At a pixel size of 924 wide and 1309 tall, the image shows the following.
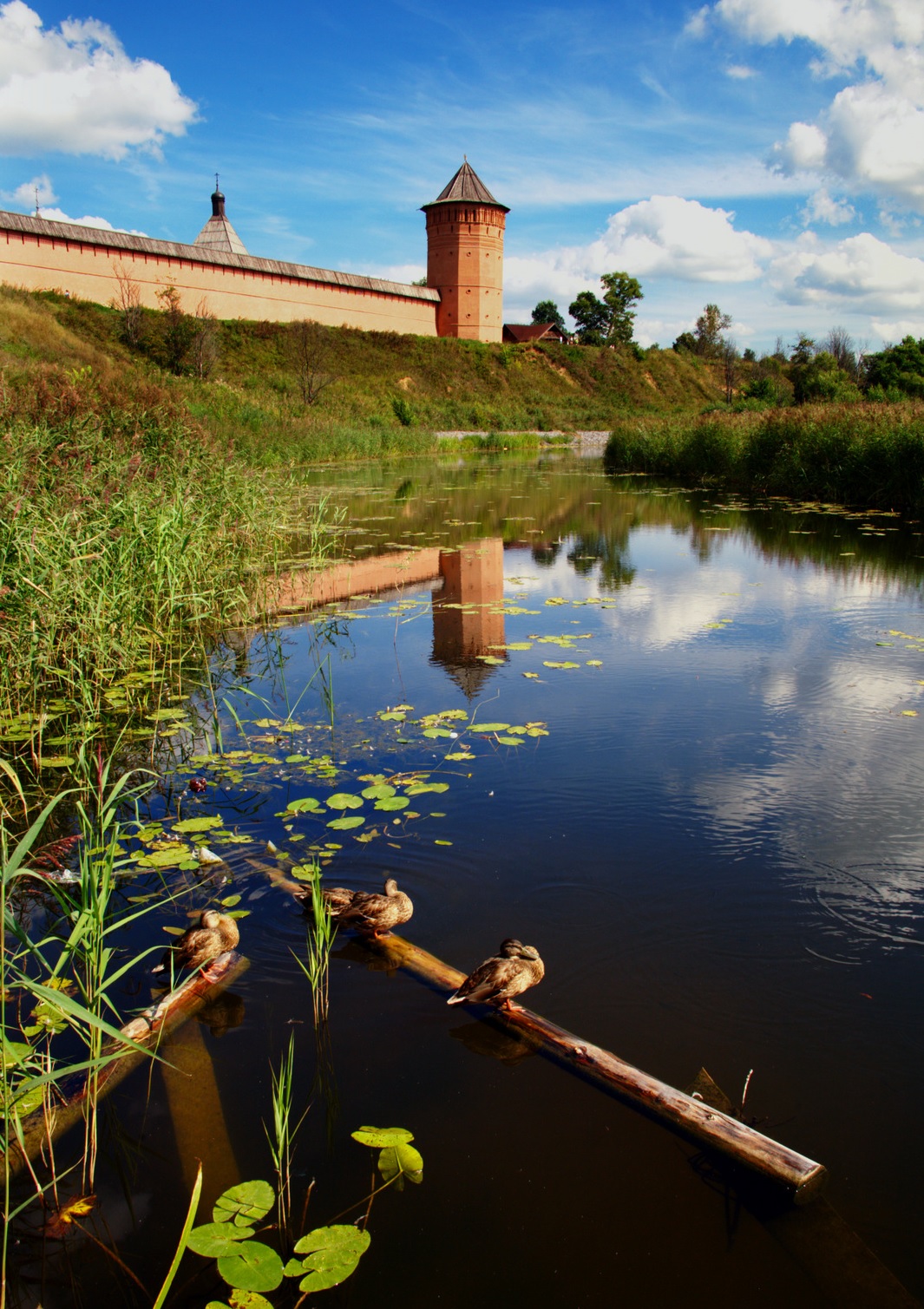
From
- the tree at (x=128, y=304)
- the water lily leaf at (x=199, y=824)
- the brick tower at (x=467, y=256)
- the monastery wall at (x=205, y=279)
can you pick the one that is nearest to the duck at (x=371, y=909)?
the water lily leaf at (x=199, y=824)

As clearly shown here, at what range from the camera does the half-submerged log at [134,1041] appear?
5.64 ft

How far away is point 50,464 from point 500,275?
44676mm

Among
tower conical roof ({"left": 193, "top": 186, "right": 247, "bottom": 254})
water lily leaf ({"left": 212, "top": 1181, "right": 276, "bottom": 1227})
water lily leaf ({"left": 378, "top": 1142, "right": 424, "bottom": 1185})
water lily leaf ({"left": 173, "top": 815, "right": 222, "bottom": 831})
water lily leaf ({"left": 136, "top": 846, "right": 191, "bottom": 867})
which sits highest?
tower conical roof ({"left": 193, "top": 186, "right": 247, "bottom": 254})

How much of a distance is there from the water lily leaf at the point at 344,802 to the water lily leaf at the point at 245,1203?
1.58 meters

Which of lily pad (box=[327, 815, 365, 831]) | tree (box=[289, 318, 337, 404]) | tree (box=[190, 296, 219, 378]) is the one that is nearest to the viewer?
lily pad (box=[327, 815, 365, 831])

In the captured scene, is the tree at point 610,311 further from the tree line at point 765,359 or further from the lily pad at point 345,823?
the lily pad at point 345,823

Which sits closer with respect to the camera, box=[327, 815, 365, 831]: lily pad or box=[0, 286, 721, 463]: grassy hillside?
box=[327, 815, 365, 831]: lily pad

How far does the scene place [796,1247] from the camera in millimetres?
1533

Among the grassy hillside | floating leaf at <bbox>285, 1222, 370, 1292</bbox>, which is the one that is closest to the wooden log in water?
floating leaf at <bbox>285, 1222, 370, 1292</bbox>

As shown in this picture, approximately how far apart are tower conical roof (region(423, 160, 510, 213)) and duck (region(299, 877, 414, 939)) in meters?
47.5

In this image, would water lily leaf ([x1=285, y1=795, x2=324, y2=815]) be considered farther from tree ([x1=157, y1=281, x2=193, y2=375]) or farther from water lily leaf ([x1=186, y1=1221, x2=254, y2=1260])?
tree ([x1=157, y1=281, x2=193, y2=375])

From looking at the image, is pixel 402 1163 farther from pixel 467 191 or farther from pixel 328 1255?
pixel 467 191

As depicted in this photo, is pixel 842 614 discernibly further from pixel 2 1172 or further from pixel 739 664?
pixel 2 1172

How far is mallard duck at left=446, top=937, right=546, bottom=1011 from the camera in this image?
205cm
